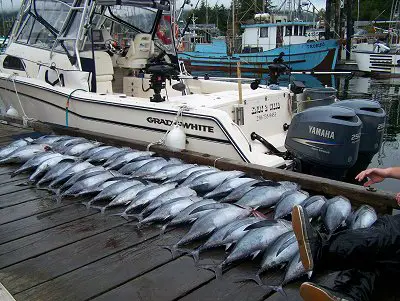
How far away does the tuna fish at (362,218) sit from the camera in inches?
130

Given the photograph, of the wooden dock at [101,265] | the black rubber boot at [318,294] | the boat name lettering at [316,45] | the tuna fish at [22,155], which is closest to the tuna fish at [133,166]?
the wooden dock at [101,265]

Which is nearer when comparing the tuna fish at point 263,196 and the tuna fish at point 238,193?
the tuna fish at point 263,196

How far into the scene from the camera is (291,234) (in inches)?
123

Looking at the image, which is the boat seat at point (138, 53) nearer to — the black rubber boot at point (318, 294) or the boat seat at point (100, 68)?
the boat seat at point (100, 68)

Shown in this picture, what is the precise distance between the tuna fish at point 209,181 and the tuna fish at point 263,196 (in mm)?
455

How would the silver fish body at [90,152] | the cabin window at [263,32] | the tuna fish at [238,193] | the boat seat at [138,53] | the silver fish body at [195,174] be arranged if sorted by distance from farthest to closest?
the cabin window at [263,32] → the boat seat at [138,53] → the silver fish body at [90,152] → the silver fish body at [195,174] → the tuna fish at [238,193]

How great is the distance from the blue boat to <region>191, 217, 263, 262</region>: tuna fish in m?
20.9

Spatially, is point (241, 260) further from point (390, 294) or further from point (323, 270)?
point (390, 294)

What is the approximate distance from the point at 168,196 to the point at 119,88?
467cm

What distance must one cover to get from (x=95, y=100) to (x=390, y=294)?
493cm

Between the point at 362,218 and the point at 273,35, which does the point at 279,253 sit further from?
the point at 273,35

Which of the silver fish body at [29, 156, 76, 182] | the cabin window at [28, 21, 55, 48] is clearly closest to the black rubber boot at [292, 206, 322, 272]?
the silver fish body at [29, 156, 76, 182]

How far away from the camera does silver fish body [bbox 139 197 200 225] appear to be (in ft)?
12.3

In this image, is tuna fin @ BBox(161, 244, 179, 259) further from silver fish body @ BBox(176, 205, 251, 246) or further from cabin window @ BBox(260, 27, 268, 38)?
cabin window @ BBox(260, 27, 268, 38)
